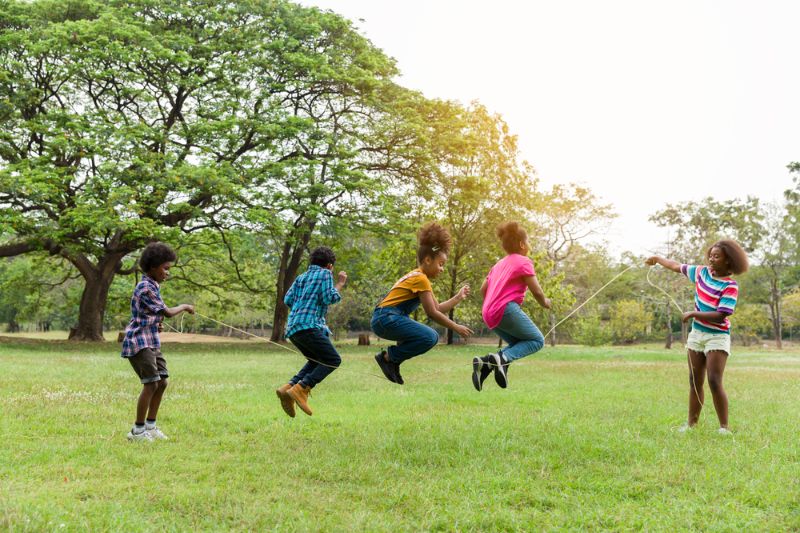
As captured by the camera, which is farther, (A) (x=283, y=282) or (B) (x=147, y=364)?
(A) (x=283, y=282)

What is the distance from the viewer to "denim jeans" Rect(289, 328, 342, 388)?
24.4 ft

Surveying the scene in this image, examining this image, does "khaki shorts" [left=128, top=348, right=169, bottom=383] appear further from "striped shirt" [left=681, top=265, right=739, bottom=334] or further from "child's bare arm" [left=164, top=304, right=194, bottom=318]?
"striped shirt" [left=681, top=265, right=739, bottom=334]

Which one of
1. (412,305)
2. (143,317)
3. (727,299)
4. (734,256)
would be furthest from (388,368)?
(734,256)

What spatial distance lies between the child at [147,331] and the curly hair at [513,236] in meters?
4.02

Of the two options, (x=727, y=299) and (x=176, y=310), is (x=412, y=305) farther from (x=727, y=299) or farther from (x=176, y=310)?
(x=727, y=299)

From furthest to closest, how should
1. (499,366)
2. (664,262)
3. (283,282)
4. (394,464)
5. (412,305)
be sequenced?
(283,282) → (664,262) → (412,305) → (499,366) → (394,464)

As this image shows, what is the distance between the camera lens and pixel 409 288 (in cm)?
760

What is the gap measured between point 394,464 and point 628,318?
56835mm

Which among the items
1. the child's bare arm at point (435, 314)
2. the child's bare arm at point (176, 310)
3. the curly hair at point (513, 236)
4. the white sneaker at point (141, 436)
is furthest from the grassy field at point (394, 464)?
the curly hair at point (513, 236)

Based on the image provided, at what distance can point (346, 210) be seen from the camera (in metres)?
30.8

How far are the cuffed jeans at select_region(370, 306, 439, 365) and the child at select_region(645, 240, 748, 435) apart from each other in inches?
118

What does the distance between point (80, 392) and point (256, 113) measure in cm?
1939

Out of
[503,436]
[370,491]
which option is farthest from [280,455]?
[503,436]

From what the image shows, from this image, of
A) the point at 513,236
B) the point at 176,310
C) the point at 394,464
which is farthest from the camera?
the point at 513,236
